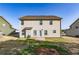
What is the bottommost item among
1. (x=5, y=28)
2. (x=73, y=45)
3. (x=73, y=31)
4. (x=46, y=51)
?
(x=46, y=51)

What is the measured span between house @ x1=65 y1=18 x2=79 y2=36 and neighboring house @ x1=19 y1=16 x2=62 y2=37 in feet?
0.97

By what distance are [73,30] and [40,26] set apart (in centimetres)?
107

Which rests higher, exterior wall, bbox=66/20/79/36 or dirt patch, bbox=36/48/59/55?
exterior wall, bbox=66/20/79/36

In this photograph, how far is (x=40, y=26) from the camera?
11.9 m

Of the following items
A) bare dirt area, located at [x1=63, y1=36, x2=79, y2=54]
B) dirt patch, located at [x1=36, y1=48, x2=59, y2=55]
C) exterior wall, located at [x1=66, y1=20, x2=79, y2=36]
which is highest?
exterior wall, located at [x1=66, y1=20, x2=79, y2=36]

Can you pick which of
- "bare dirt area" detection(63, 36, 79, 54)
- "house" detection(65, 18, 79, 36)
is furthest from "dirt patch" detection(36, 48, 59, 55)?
"house" detection(65, 18, 79, 36)

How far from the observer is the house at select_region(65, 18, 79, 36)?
38.6 feet

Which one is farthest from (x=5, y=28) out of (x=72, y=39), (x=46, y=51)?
(x=72, y=39)

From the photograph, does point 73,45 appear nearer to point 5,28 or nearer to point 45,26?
point 45,26

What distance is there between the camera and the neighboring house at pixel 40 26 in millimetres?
11805

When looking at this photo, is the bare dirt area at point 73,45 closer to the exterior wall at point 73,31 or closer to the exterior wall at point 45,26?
the exterior wall at point 73,31

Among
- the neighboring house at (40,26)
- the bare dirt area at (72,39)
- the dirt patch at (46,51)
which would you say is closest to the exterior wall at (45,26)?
the neighboring house at (40,26)

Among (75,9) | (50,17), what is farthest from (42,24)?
(75,9)

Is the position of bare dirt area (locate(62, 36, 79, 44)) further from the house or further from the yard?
the house
